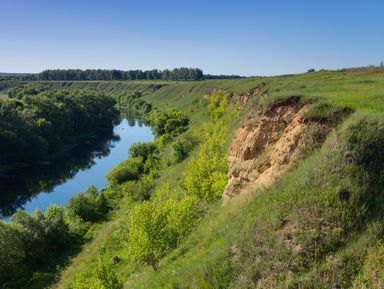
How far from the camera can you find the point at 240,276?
1363cm

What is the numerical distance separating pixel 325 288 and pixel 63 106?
104601 mm

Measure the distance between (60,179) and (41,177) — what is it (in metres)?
3.84

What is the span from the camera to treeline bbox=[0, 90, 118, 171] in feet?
250

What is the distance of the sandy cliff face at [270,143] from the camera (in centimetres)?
1868

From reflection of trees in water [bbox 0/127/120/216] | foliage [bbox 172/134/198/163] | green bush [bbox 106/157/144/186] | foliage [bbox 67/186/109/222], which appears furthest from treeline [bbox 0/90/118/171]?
foliage [bbox 172/134/198/163]

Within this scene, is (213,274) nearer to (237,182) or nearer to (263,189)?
(263,189)

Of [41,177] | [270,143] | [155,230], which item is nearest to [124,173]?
[41,177]

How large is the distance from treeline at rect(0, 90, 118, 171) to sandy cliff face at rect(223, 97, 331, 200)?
61158 mm

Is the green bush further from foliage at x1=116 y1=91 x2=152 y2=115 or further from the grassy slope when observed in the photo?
foliage at x1=116 y1=91 x2=152 y2=115

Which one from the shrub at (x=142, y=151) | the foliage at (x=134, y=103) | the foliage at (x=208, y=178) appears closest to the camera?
the foliage at (x=208, y=178)

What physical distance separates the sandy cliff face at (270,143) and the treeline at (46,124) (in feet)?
201

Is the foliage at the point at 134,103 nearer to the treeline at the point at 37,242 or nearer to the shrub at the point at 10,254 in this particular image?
the treeline at the point at 37,242

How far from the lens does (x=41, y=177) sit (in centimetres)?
6769

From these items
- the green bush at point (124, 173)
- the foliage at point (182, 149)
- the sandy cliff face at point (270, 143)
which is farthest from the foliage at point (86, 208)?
the sandy cliff face at point (270, 143)
